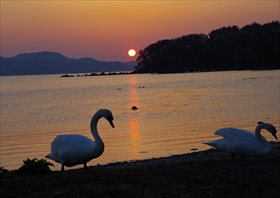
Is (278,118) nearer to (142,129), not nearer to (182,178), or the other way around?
(142,129)

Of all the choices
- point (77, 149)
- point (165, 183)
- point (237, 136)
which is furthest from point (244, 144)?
point (165, 183)

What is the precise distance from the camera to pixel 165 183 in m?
8.84

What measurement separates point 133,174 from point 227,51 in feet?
630

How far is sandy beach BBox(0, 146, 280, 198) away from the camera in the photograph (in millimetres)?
8070

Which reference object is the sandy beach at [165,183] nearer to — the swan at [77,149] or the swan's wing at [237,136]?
the swan at [77,149]

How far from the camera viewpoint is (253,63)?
186 metres

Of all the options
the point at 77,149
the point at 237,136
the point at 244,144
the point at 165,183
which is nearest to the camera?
the point at 165,183

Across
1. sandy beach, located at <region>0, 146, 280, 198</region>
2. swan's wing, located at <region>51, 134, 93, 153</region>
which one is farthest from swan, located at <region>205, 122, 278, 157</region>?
swan's wing, located at <region>51, 134, 93, 153</region>

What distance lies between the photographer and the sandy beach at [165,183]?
26.5ft

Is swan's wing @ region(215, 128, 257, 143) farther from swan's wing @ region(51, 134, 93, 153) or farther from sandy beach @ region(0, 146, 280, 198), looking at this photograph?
swan's wing @ region(51, 134, 93, 153)

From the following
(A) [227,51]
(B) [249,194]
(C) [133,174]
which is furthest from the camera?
(A) [227,51]

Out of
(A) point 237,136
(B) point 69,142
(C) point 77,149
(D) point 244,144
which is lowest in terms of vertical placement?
(D) point 244,144

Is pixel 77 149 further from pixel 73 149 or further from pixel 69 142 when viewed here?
pixel 69 142

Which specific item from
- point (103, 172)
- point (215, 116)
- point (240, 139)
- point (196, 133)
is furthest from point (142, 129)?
point (103, 172)
